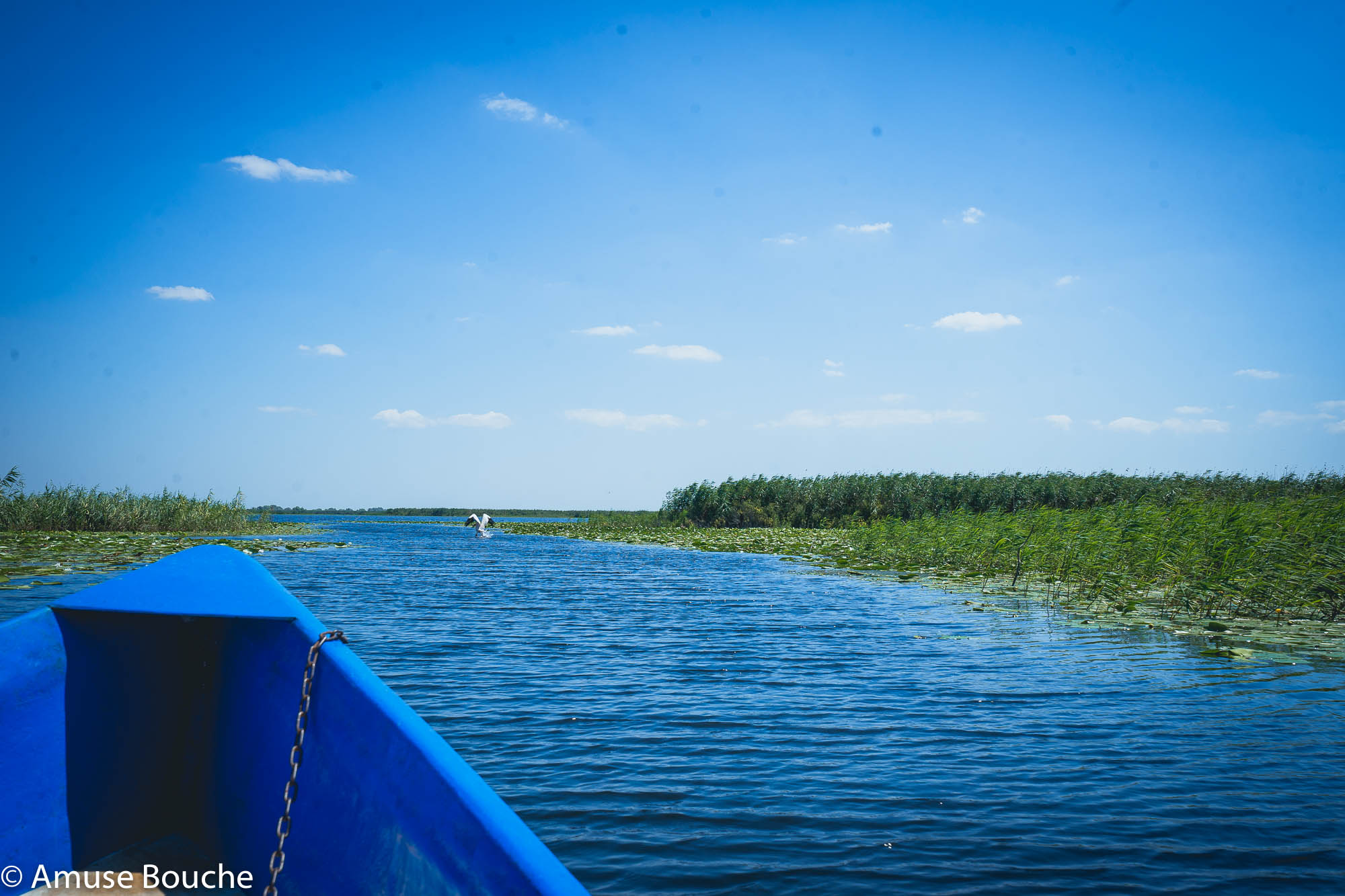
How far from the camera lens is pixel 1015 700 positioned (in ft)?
23.3

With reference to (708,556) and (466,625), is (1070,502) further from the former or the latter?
(466,625)

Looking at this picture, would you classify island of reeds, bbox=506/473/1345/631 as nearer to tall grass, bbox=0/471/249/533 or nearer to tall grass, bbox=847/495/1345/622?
tall grass, bbox=847/495/1345/622

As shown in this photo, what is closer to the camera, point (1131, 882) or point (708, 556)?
point (1131, 882)

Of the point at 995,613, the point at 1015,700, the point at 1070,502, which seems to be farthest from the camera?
the point at 1070,502

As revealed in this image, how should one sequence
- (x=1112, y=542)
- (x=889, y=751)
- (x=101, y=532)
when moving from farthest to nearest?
(x=101, y=532) < (x=1112, y=542) < (x=889, y=751)

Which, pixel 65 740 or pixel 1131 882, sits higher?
pixel 65 740

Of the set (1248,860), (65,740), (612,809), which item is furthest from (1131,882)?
(65,740)

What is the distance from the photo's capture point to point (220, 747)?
309cm

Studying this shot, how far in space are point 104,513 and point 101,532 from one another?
2.49 ft

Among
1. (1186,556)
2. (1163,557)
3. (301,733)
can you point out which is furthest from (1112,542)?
(301,733)

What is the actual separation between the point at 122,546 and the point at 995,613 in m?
23.7

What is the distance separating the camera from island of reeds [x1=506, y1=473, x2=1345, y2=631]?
1064 centimetres

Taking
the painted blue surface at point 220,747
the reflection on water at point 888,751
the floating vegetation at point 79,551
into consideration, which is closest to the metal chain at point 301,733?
the painted blue surface at point 220,747

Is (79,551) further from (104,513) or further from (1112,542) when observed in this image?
(1112,542)
